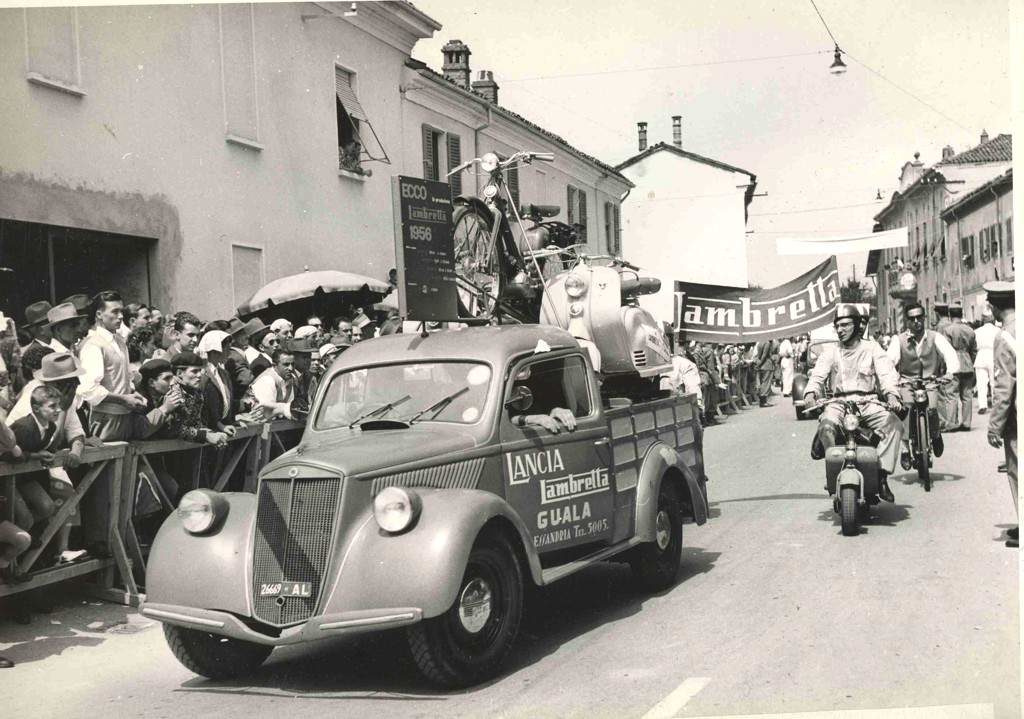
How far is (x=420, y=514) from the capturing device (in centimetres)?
541

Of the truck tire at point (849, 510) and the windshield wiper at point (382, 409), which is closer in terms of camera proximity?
the windshield wiper at point (382, 409)

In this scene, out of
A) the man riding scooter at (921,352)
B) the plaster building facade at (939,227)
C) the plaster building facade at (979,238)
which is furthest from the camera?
the plaster building facade at (939,227)

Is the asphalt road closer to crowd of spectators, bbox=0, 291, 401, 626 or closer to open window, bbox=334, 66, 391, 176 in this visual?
crowd of spectators, bbox=0, 291, 401, 626

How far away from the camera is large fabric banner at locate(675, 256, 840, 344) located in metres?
11.2

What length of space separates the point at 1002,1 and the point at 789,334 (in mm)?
4823

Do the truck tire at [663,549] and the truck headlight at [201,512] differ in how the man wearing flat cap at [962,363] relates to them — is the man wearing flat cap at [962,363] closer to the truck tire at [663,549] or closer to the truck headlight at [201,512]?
the truck tire at [663,549]

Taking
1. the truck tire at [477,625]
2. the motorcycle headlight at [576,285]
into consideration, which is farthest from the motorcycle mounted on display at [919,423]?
the truck tire at [477,625]

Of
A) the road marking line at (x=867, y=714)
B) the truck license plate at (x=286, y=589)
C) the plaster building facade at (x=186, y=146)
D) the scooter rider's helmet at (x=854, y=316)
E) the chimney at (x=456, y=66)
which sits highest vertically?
the chimney at (x=456, y=66)

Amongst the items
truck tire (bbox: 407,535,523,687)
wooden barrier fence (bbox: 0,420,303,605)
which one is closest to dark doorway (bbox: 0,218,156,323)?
wooden barrier fence (bbox: 0,420,303,605)

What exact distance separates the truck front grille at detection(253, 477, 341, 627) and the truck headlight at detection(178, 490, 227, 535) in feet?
1.12

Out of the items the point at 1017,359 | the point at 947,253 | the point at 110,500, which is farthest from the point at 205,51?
the point at 947,253

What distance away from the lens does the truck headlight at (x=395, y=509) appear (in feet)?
17.5

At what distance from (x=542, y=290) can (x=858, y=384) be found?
304 cm

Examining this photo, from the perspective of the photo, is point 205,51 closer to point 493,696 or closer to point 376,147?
point 376,147
